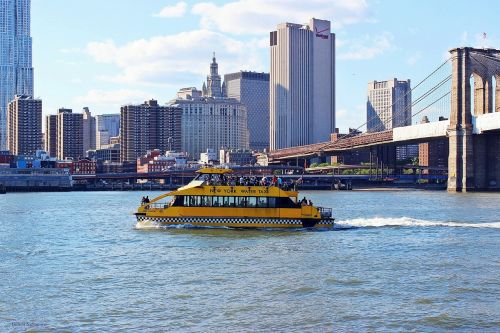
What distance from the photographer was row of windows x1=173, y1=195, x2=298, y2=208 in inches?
1505

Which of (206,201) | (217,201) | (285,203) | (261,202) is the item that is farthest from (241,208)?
(285,203)

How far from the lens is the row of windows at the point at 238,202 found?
38.2 metres

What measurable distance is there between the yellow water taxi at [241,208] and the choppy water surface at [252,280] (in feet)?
2.40

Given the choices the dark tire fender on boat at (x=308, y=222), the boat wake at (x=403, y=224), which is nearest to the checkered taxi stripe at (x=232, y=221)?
the dark tire fender on boat at (x=308, y=222)

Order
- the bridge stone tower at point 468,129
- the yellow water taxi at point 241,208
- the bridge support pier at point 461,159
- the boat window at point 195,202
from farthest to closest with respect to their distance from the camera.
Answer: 1. the bridge stone tower at point 468,129
2. the bridge support pier at point 461,159
3. the boat window at point 195,202
4. the yellow water taxi at point 241,208

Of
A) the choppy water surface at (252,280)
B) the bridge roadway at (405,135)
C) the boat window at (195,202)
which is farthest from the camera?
the bridge roadway at (405,135)

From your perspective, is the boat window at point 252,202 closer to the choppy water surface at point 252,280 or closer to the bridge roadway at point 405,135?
the choppy water surface at point 252,280

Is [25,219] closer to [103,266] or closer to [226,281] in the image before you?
[103,266]

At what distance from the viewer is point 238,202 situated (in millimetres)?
38438

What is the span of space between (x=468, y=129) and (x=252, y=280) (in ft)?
262

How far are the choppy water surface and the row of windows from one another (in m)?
1.29

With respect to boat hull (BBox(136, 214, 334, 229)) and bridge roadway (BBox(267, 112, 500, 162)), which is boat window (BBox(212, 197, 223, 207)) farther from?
bridge roadway (BBox(267, 112, 500, 162))

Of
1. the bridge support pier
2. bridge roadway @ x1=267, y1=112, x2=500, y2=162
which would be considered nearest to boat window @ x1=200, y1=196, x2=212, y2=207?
bridge roadway @ x1=267, y1=112, x2=500, y2=162

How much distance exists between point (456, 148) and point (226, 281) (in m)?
80.0
